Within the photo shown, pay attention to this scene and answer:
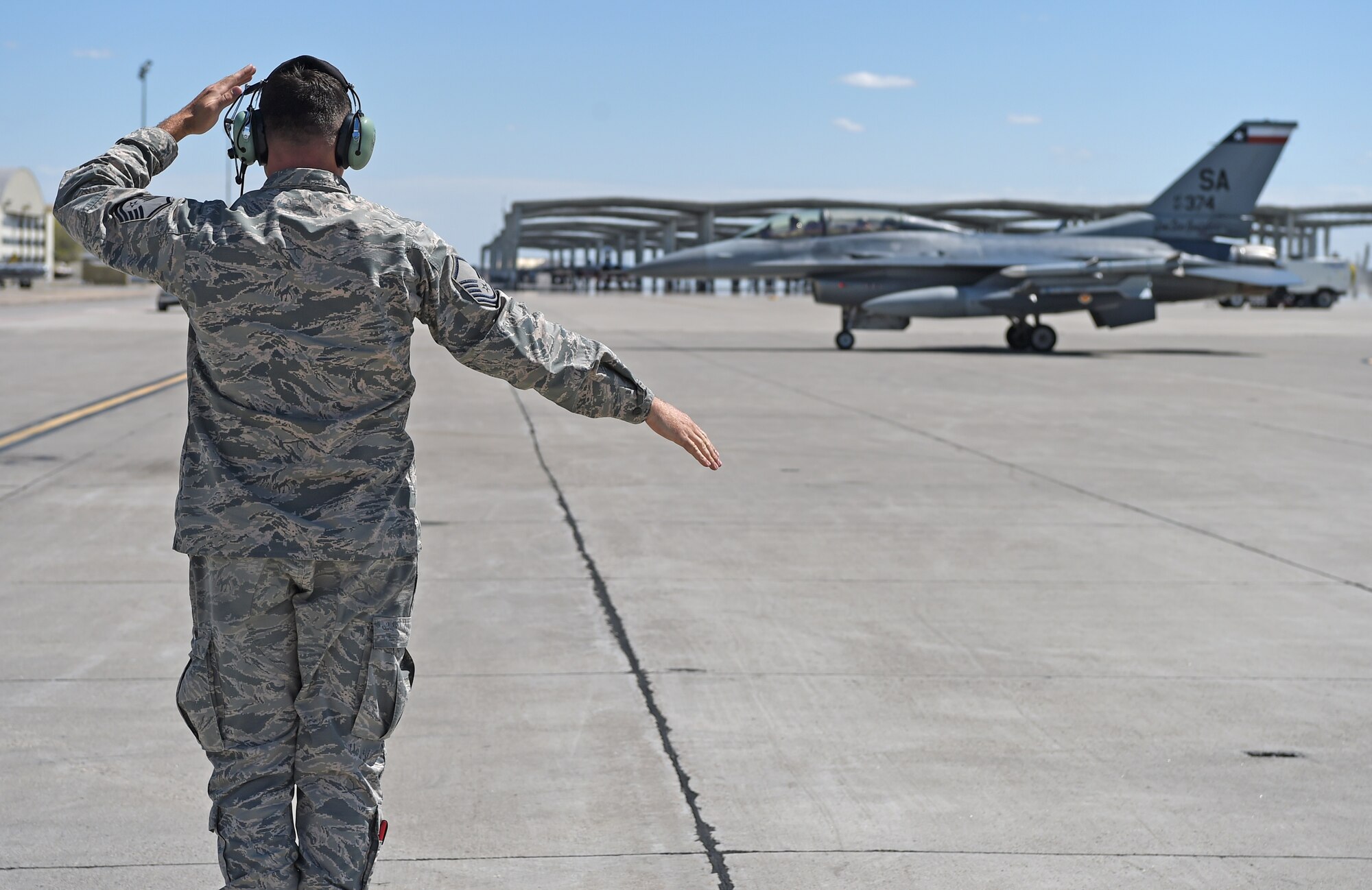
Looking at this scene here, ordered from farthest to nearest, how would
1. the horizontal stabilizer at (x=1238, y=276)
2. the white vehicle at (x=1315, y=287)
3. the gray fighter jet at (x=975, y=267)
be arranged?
1. the white vehicle at (x=1315, y=287)
2. the horizontal stabilizer at (x=1238, y=276)
3. the gray fighter jet at (x=975, y=267)

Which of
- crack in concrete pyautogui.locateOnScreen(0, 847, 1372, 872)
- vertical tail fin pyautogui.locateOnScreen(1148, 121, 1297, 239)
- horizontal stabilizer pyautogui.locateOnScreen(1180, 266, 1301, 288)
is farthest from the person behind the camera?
vertical tail fin pyautogui.locateOnScreen(1148, 121, 1297, 239)

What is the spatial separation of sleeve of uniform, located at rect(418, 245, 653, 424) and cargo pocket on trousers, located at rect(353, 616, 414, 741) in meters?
0.56

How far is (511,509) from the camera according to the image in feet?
30.6

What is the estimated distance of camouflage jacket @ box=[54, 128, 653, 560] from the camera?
2.73m

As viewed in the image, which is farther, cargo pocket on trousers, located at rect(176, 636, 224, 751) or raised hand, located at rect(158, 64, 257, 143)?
raised hand, located at rect(158, 64, 257, 143)

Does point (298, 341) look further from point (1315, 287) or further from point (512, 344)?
point (1315, 287)

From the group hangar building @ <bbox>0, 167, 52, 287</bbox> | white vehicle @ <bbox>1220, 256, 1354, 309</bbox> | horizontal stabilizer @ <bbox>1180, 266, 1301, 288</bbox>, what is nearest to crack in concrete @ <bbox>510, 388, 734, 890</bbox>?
horizontal stabilizer @ <bbox>1180, 266, 1301, 288</bbox>

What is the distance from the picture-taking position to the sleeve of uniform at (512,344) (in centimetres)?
285

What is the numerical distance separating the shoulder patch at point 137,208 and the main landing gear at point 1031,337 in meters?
27.5

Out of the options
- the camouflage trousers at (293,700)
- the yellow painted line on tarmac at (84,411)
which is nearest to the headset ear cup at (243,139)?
the camouflage trousers at (293,700)

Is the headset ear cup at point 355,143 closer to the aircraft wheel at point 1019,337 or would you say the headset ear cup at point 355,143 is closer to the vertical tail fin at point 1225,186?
the aircraft wheel at point 1019,337

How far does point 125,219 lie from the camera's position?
A: 9.21 ft

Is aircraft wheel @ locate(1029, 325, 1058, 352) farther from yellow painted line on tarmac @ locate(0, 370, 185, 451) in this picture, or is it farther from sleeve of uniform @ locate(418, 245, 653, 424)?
sleeve of uniform @ locate(418, 245, 653, 424)

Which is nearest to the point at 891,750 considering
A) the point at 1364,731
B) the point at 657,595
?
the point at 1364,731
